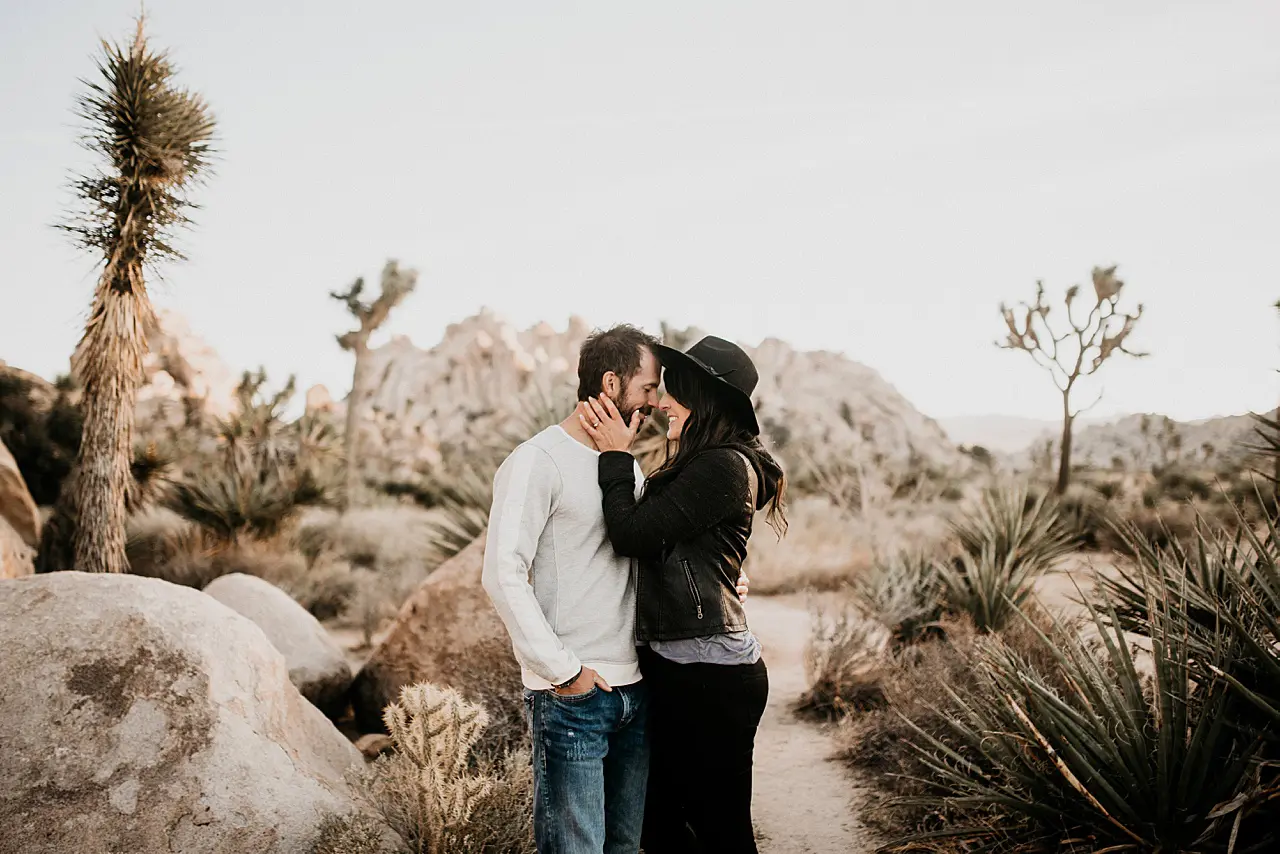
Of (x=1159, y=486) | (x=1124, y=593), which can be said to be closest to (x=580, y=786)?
(x=1124, y=593)

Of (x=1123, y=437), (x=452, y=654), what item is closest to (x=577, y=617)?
(x=452, y=654)

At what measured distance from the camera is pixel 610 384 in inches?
104

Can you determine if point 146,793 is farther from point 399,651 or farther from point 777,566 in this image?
point 777,566

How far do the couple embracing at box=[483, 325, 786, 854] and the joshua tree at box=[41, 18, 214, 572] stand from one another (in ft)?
23.6

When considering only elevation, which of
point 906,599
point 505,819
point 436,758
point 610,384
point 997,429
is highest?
point 997,429

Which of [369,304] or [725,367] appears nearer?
[725,367]

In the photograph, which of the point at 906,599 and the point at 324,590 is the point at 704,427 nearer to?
the point at 906,599

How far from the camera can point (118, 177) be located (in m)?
8.16

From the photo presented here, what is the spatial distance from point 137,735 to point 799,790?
3.62 metres

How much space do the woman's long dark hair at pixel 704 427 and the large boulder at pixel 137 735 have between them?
2164 millimetres

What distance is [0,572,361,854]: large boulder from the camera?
3111mm

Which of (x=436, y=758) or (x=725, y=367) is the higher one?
(x=725, y=367)

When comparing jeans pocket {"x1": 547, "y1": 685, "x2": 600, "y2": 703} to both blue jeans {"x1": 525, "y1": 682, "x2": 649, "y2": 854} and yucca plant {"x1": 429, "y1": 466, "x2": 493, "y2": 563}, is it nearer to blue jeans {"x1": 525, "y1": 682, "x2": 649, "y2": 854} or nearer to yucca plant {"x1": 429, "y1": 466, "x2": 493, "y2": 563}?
blue jeans {"x1": 525, "y1": 682, "x2": 649, "y2": 854}

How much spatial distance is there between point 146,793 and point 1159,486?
70.2ft
